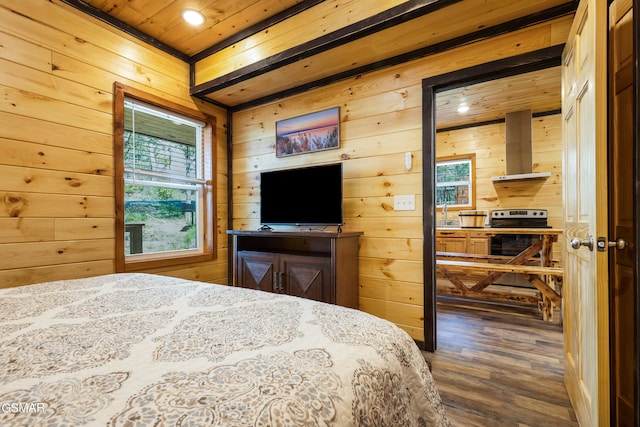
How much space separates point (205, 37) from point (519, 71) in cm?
254

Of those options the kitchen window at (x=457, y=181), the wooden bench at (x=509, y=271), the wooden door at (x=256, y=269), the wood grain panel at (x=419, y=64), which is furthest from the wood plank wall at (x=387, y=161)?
the kitchen window at (x=457, y=181)

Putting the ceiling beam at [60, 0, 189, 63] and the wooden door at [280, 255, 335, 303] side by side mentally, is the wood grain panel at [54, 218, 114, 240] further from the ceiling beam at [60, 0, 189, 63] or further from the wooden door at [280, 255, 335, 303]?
the ceiling beam at [60, 0, 189, 63]

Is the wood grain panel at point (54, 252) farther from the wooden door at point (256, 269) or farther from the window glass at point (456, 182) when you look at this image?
the window glass at point (456, 182)

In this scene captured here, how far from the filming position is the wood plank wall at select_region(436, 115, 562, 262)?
4645 millimetres

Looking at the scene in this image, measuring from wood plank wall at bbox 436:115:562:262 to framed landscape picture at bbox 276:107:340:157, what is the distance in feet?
11.1

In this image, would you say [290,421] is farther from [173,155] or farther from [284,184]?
[173,155]

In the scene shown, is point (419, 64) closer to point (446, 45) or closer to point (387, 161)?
point (446, 45)

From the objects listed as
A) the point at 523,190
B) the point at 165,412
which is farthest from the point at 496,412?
the point at 523,190

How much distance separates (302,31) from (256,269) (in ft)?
6.62

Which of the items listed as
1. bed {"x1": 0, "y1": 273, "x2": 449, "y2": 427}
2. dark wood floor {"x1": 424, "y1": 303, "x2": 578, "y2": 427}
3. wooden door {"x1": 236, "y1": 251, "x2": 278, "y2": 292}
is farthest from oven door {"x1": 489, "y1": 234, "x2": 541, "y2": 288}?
bed {"x1": 0, "y1": 273, "x2": 449, "y2": 427}

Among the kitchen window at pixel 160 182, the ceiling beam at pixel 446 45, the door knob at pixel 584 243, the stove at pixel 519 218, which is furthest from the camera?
the stove at pixel 519 218

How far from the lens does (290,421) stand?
49 cm

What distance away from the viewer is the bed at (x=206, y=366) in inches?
19.4

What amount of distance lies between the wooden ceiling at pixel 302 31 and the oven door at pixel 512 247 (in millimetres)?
3251
